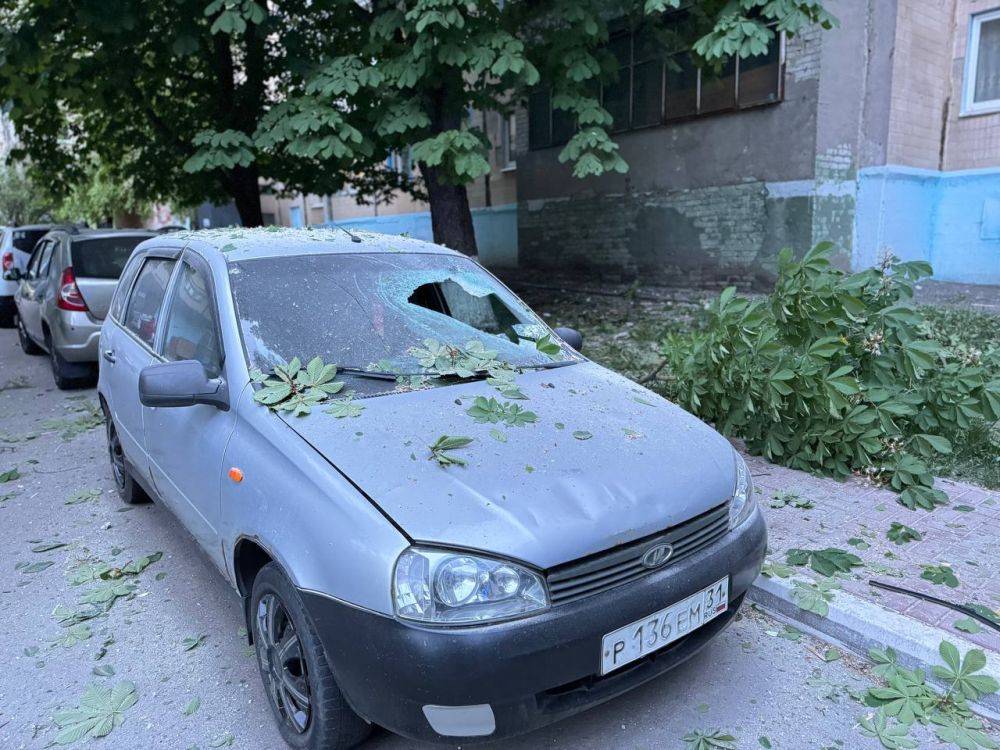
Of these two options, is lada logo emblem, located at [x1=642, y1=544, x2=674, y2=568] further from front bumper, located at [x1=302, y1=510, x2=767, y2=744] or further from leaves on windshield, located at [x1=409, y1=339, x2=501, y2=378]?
leaves on windshield, located at [x1=409, y1=339, x2=501, y2=378]

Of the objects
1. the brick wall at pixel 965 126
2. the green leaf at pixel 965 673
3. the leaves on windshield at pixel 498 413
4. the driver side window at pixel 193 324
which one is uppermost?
the brick wall at pixel 965 126

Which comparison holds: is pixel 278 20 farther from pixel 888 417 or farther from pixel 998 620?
pixel 998 620

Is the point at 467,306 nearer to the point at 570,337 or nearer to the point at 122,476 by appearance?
the point at 570,337

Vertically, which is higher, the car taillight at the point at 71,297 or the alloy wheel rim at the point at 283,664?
the car taillight at the point at 71,297

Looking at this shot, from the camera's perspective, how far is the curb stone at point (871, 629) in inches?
111

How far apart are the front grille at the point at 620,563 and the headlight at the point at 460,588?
69mm

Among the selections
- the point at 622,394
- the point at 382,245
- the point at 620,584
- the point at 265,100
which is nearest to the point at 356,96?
the point at 265,100

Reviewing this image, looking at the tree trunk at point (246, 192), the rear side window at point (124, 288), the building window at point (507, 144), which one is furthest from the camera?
the building window at point (507, 144)

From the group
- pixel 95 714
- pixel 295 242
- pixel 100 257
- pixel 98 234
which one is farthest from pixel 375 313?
pixel 98 234

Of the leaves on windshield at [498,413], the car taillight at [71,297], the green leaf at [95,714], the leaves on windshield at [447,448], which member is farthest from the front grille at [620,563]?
the car taillight at [71,297]

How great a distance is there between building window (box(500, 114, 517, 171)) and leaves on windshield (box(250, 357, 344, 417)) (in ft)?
49.6

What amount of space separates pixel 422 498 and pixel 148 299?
266 cm

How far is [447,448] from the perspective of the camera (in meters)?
2.51

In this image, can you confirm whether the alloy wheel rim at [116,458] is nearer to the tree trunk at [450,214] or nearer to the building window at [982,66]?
the tree trunk at [450,214]
